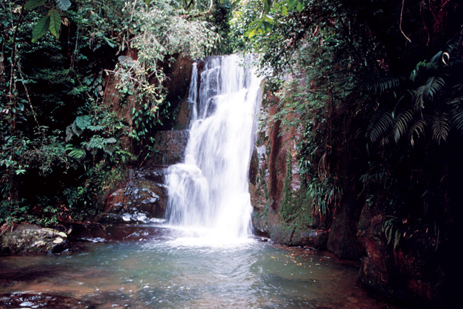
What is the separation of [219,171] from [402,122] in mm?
6920

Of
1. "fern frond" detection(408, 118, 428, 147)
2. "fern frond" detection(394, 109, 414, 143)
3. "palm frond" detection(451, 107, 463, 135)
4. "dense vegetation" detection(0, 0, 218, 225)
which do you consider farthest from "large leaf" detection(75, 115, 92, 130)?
"palm frond" detection(451, 107, 463, 135)

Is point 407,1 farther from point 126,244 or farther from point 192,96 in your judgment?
point 192,96

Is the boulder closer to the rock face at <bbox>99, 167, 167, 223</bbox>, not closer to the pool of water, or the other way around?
the rock face at <bbox>99, 167, 167, 223</bbox>

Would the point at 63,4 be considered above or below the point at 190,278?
above

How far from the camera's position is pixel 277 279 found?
4.79 meters

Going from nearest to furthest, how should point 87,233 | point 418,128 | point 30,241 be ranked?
point 418,128
point 30,241
point 87,233

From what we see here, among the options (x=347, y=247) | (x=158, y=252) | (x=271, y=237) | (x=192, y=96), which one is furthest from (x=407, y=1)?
(x=192, y=96)

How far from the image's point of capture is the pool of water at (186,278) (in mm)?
3862

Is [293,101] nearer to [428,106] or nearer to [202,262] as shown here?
[428,106]

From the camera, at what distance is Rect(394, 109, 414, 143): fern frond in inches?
139

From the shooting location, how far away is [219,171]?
9930 mm

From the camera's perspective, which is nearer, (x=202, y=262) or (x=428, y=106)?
(x=428, y=106)

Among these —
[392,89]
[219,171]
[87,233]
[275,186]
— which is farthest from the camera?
[219,171]

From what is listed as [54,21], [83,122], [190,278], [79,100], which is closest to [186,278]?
[190,278]
